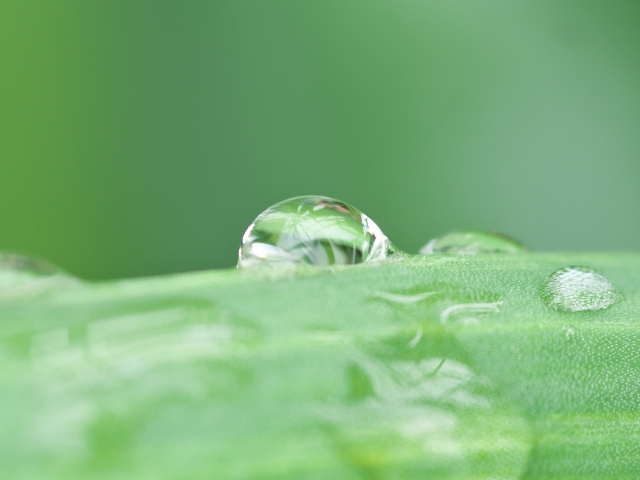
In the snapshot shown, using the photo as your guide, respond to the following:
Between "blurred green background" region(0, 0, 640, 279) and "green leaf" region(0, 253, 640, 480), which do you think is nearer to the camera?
"green leaf" region(0, 253, 640, 480)

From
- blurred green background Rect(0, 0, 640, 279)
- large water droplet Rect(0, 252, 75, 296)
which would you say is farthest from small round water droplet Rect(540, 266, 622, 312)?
blurred green background Rect(0, 0, 640, 279)

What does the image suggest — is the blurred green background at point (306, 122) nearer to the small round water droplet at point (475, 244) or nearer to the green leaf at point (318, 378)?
the small round water droplet at point (475, 244)

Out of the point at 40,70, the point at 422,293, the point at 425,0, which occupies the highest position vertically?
the point at 425,0

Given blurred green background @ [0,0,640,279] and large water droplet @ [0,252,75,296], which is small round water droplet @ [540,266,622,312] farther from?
blurred green background @ [0,0,640,279]

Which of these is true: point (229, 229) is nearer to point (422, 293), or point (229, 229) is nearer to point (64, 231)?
point (64, 231)

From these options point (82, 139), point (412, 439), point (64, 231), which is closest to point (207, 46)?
point (82, 139)
